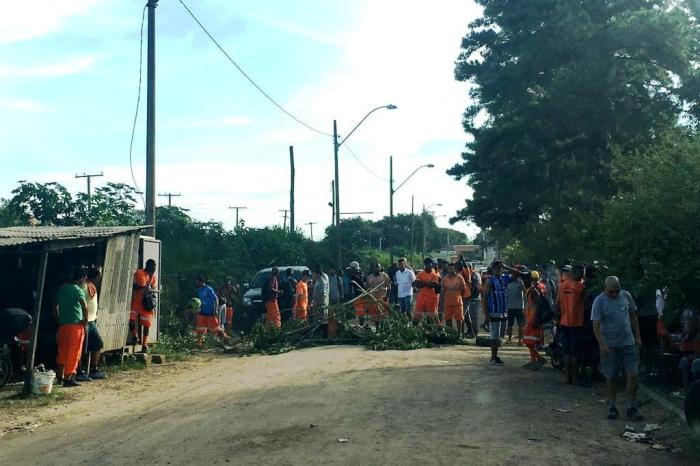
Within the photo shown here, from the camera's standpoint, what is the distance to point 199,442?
8.01 metres

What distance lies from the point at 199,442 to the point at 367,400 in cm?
276

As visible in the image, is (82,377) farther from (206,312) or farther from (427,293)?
(427,293)

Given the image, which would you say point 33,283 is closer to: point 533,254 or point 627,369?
point 627,369

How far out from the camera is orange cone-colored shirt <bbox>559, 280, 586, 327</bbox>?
11852mm

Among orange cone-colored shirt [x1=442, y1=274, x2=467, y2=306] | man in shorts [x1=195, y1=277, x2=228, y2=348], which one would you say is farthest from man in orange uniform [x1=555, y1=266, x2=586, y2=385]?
man in shorts [x1=195, y1=277, x2=228, y2=348]

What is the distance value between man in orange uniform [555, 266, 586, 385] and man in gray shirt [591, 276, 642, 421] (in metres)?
1.85

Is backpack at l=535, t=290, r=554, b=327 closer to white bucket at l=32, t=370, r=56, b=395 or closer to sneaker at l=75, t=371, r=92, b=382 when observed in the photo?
sneaker at l=75, t=371, r=92, b=382

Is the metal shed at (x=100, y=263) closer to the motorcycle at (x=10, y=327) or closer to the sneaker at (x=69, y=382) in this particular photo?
the motorcycle at (x=10, y=327)

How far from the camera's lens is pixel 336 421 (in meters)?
8.88

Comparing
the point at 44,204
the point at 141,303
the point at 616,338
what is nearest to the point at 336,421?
the point at 616,338

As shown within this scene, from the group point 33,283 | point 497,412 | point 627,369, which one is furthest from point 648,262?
point 33,283

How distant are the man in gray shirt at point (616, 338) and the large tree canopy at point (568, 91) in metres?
12.6

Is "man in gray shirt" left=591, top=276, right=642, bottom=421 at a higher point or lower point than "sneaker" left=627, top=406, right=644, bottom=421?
higher

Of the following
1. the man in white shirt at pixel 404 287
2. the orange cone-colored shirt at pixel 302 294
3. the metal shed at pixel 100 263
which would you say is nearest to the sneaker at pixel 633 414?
the metal shed at pixel 100 263
